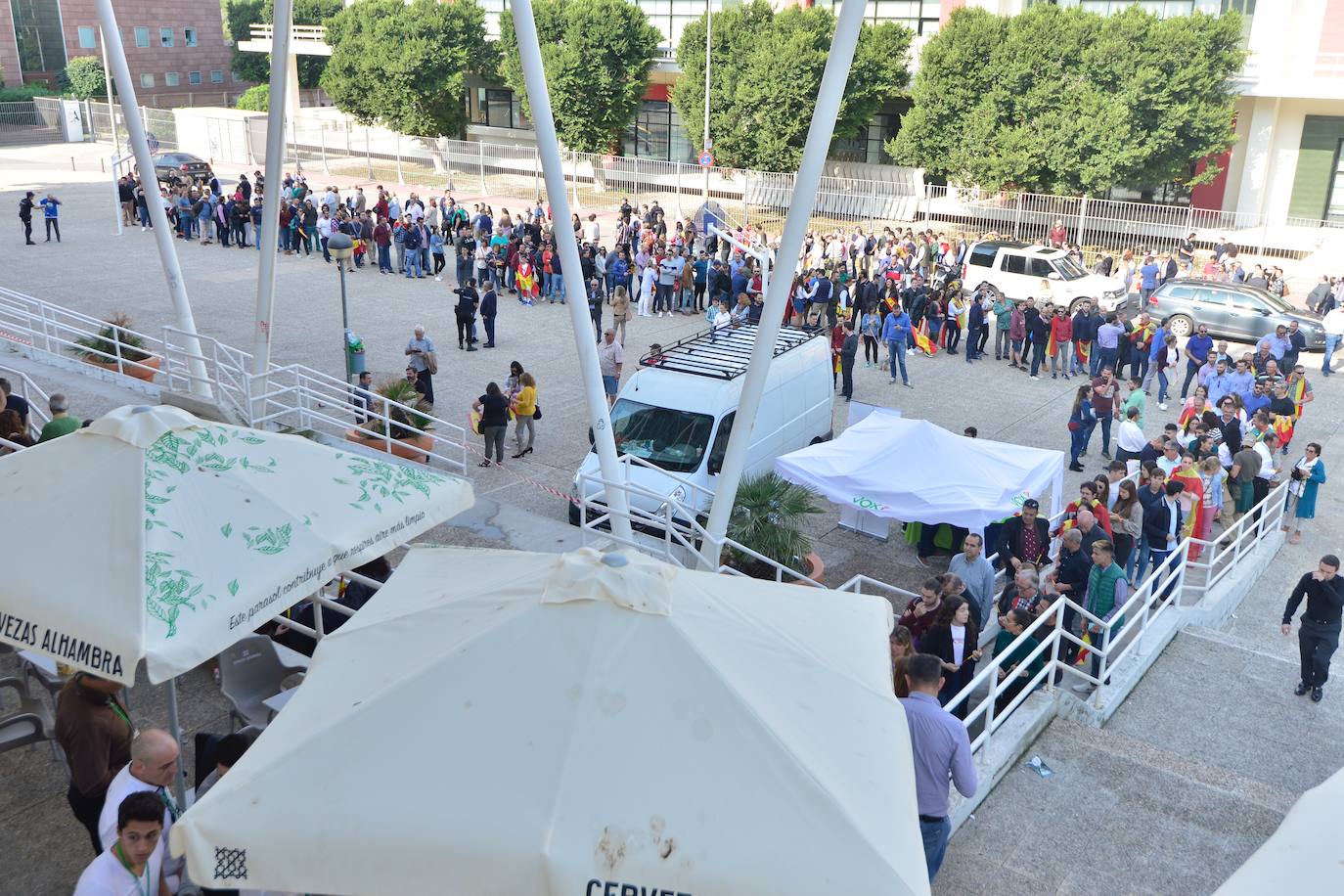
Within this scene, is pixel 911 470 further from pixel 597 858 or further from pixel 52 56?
pixel 52 56

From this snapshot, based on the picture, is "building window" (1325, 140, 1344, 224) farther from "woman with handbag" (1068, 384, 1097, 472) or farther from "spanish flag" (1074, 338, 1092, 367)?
"woman with handbag" (1068, 384, 1097, 472)

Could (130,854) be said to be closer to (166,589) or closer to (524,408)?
(166,589)

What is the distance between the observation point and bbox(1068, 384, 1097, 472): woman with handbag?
16406mm

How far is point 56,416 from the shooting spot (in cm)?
1113

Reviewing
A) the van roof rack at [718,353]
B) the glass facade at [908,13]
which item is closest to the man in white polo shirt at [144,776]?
the van roof rack at [718,353]

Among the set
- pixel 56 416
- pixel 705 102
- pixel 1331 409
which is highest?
pixel 705 102

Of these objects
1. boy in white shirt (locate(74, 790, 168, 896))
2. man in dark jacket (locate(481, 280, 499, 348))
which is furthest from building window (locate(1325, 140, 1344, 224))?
boy in white shirt (locate(74, 790, 168, 896))

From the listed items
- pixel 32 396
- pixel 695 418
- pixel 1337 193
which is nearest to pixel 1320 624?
pixel 695 418

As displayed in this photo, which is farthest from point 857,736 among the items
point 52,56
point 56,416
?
point 52,56

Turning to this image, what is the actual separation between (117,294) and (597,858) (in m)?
23.9

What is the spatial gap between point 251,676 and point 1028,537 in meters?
7.77

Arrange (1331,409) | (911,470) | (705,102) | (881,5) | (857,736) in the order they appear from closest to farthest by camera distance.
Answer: (857,736) < (911,470) < (1331,409) < (705,102) < (881,5)

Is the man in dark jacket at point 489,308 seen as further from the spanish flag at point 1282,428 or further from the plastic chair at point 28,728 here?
the plastic chair at point 28,728

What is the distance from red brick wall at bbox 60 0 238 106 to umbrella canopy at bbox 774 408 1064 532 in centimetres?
6299
